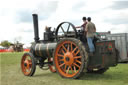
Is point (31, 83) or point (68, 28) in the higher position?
point (68, 28)

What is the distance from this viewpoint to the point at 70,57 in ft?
19.6

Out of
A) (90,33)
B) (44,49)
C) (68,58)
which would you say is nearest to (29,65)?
(44,49)

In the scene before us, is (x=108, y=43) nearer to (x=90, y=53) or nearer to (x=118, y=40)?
(x=90, y=53)

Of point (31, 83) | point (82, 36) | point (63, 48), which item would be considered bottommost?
point (31, 83)

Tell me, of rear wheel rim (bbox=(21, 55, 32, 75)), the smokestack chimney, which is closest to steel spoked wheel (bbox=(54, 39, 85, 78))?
rear wheel rim (bbox=(21, 55, 32, 75))

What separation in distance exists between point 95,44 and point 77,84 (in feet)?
4.80

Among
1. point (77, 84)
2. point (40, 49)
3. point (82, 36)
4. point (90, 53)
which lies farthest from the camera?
point (40, 49)

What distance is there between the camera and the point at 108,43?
5996 mm

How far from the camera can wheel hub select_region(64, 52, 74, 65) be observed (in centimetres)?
595

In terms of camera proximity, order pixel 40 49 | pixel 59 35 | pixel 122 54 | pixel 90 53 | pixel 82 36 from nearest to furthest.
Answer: pixel 90 53 < pixel 82 36 < pixel 59 35 < pixel 40 49 < pixel 122 54

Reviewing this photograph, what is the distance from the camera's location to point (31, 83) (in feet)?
18.8

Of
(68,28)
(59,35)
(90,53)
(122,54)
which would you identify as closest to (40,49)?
(59,35)

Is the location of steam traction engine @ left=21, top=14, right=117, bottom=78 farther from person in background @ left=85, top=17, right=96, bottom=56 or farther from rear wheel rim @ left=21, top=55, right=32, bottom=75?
rear wheel rim @ left=21, top=55, right=32, bottom=75

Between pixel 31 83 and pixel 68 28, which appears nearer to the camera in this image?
pixel 31 83
